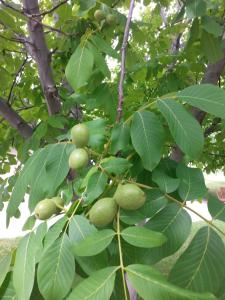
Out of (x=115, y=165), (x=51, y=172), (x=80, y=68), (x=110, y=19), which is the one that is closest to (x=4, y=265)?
(x=51, y=172)

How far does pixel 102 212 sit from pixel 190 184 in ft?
1.07

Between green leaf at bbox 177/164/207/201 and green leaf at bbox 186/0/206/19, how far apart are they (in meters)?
0.88

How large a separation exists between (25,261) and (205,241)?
18.4 inches

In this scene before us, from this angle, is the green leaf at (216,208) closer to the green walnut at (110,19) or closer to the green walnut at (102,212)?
the green walnut at (102,212)

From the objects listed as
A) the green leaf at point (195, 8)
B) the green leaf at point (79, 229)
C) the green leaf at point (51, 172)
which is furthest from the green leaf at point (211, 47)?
the green leaf at point (79, 229)

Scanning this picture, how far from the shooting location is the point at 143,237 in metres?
0.79

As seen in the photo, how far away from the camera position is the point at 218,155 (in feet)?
10.3

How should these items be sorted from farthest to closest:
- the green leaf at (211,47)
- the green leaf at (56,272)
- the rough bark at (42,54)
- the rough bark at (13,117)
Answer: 1. the rough bark at (13,117)
2. the rough bark at (42,54)
3. the green leaf at (211,47)
4. the green leaf at (56,272)

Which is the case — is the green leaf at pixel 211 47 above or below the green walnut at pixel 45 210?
above

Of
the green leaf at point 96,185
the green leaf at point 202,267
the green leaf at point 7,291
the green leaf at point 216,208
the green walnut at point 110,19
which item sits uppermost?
the green walnut at point 110,19

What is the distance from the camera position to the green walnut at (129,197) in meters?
0.85

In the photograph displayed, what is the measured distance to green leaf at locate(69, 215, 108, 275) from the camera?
0.82 meters

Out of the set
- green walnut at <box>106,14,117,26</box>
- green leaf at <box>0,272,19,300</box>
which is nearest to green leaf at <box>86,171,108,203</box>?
green leaf at <box>0,272,19,300</box>

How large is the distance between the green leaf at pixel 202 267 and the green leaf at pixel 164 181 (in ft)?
0.55
